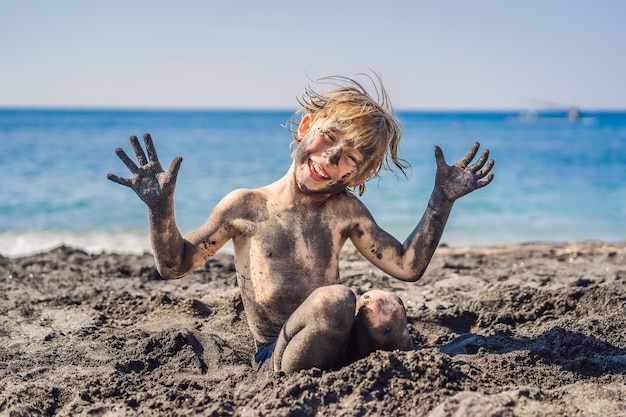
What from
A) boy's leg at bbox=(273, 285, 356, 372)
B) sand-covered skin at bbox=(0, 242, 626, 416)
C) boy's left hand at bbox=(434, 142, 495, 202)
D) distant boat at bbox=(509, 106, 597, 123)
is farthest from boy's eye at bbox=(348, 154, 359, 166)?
distant boat at bbox=(509, 106, 597, 123)

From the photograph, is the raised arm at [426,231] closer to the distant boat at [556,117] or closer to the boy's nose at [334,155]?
the boy's nose at [334,155]

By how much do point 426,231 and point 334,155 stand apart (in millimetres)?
597

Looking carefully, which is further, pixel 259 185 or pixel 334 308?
pixel 259 185

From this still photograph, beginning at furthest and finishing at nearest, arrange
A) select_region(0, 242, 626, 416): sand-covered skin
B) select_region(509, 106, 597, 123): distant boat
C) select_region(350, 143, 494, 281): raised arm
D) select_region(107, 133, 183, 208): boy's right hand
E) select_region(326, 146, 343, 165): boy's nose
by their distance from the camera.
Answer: select_region(509, 106, 597, 123): distant boat < select_region(350, 143, 494, 281): raised arm < select_region(326, 146, 343, 165): boy's nose < select_region(107, 133, 183, 208): boy's right hand < select_region(0, 242, 626, 416): sand-covered skin

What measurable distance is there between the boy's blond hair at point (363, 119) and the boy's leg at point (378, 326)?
0.58m

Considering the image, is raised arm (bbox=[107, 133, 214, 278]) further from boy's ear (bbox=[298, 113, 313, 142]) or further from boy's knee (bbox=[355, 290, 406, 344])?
boy's knee (bbox=[355, 290, 406, 344])

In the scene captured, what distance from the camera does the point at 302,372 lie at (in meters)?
2.64

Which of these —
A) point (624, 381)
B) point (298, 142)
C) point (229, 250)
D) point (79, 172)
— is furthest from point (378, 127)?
point (79, 172)

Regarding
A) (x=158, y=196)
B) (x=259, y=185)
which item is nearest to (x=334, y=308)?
(x=158, y=196)

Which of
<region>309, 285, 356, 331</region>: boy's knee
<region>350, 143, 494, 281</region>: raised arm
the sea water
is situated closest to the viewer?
<region>309, 285, 356, 331</region>: boy's knee

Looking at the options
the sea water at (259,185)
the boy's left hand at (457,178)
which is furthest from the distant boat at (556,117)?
the boy's left hand at (457,178)

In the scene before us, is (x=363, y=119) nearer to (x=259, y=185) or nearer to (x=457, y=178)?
(x=457, y=178)

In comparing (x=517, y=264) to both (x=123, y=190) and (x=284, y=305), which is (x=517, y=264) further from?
(x=123, y=190)

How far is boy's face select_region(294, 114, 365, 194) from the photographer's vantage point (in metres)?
2.96
